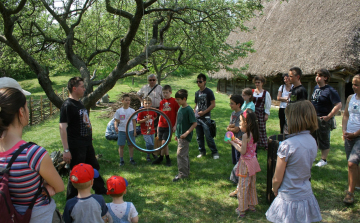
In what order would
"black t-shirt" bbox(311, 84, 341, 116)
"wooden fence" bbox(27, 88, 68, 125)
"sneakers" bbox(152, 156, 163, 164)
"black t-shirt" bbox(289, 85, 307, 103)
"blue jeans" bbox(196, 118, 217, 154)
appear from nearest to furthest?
"black t-shirt" bbox(311, 84, 341, 116)
"black t-shirt" bbox(289, 85, 307, 103)
"sneakers" bbox(152, 156, 163, 164)
"blue jeans" bbox(196, 118, 217, 154)
"wooden fence" bbox(27, 88, 68, 125)

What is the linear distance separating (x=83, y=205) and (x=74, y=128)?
1580 mm

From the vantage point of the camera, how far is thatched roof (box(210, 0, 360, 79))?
34.6ft

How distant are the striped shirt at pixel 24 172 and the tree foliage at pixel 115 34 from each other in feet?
10.5

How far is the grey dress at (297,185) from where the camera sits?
2.45 metres

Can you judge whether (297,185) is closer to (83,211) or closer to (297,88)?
(83,211)

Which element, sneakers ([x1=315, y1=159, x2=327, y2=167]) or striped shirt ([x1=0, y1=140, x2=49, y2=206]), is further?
sneakers ([x1=315, y1=159, x2=327, y2=167])

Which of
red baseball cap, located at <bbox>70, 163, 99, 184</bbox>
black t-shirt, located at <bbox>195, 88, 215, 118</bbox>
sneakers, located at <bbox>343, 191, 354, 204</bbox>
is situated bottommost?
sneakers, located at <bbox>343, 191, 354, 204</bbox>

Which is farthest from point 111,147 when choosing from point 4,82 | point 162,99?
point 4,82

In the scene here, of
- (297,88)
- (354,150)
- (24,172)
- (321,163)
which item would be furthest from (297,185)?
(321,163)

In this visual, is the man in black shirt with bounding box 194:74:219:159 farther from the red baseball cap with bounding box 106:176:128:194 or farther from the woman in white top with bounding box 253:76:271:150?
the red baseball cap with bounding box 106:176:128:194

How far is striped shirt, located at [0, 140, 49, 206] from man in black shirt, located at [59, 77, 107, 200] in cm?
176

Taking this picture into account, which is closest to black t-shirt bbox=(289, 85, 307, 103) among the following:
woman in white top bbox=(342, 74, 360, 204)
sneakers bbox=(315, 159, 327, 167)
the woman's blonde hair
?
woman in white top bbox=(342, 74, 360, 204)

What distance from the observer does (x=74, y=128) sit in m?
3.83

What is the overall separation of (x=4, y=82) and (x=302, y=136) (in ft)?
9.24
